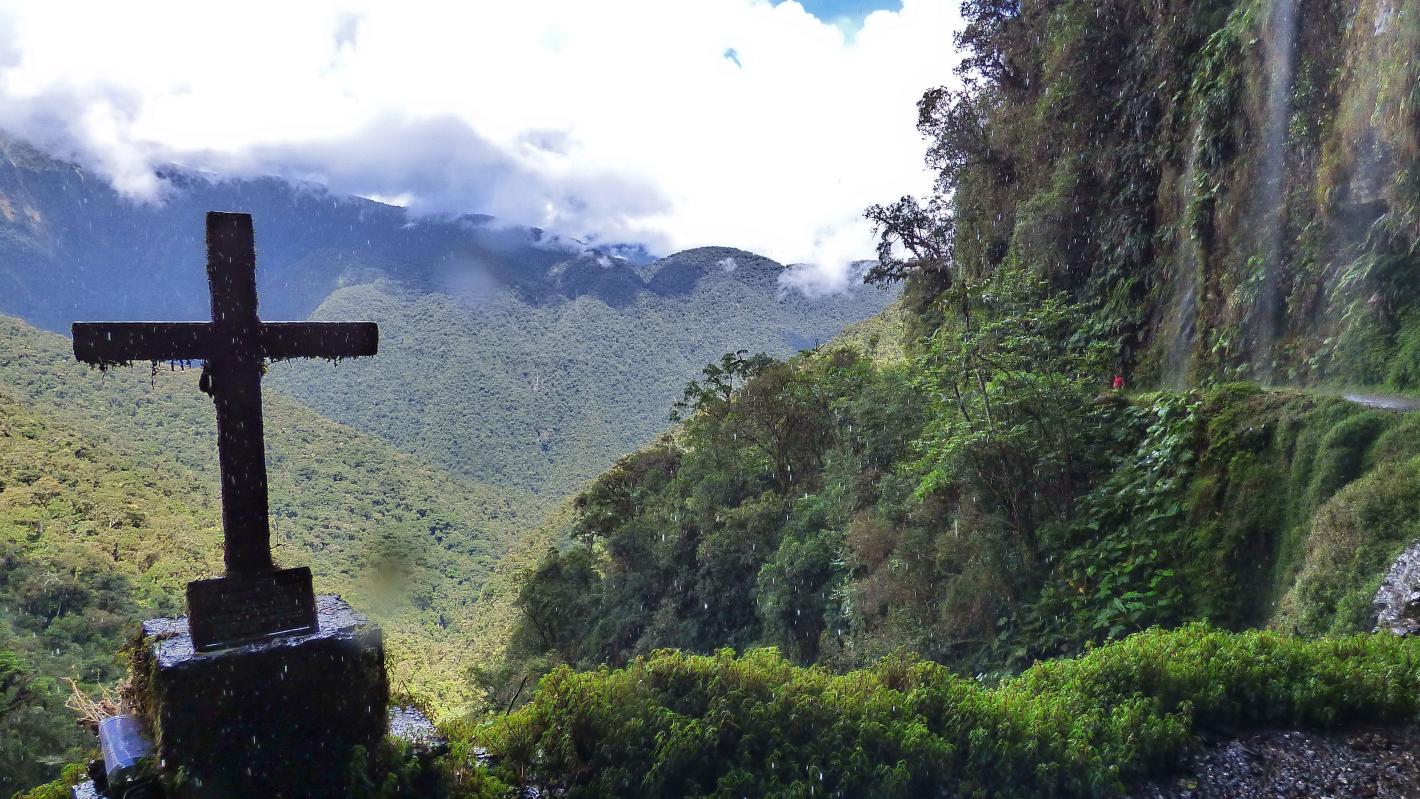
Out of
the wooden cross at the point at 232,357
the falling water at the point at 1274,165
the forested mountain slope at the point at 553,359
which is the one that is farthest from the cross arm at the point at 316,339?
the forested mountain slope at the point at 553,359

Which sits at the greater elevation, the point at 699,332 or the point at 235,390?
the point at 699,332

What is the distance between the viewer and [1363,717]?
429 cm

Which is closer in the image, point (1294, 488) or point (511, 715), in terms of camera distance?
point (511, 715)

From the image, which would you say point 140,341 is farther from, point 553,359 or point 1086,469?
point 553,359

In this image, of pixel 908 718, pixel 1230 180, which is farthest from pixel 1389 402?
pixel 908 718

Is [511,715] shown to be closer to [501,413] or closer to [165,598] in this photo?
[165,598]

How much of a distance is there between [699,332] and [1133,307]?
133m

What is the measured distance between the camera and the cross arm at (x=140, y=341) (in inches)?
126

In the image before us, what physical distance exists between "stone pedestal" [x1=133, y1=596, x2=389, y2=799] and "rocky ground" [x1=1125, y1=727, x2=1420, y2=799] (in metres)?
3.36

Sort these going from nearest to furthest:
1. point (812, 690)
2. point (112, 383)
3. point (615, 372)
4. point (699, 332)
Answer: point (812, 690)
point (112, 383)
point (615, 372)
point (699, 332)

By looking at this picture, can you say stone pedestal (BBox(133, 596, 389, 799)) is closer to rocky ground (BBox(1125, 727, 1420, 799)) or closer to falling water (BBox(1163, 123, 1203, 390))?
rocky ground (BBox(1125, 727, 1420, 799))

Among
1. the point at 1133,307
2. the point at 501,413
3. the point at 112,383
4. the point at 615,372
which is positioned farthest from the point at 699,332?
the point at 1133,307

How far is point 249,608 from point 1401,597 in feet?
22.2

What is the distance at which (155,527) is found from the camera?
32.8m
